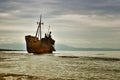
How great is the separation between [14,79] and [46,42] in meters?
101

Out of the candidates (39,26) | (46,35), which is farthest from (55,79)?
(39,26)

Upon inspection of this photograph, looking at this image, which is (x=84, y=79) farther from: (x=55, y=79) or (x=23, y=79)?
(x=23, y=79)

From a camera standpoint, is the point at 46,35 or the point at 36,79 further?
the point at 46,35

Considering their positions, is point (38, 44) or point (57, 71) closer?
point (57, 71)

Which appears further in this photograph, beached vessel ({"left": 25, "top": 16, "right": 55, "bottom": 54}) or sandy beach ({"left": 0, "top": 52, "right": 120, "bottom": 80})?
beached vessel ({"left": 25, "top": 16, "right": 55, "bottom": 54})

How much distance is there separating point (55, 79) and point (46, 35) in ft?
327

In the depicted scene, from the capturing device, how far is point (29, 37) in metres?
120

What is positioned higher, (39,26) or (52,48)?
(39,26)

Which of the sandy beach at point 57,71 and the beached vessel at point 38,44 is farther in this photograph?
the beached vessel at point 38,44

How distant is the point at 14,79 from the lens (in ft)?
89.0

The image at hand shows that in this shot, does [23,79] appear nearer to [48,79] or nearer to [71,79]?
[48,79]

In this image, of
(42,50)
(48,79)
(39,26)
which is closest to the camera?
(48,79)

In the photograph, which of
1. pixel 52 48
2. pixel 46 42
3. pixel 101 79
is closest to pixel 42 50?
pixel 46 42

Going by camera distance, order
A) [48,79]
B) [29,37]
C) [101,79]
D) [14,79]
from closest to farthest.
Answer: [14,79], [48,79], [101,79], [29,37]
